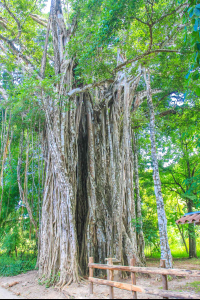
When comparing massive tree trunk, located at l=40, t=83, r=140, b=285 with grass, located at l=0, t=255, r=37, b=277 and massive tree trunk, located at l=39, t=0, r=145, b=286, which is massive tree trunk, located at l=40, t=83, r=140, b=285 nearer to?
massive tree trunk, located at l=39, t=0, r=145, b=286

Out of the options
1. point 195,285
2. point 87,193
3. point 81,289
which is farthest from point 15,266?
point 195,285

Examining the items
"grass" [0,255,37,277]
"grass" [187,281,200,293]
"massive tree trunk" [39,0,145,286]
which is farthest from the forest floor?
"grass" [0,255,37,277]

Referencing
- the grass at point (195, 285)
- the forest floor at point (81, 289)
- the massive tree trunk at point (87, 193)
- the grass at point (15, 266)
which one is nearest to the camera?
the forest floor at point (81, 289)

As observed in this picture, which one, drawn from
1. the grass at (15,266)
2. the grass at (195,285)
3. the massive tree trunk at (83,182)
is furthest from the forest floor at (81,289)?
the grass at (15,266)

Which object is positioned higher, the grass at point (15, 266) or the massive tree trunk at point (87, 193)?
the massive tree trunk at point (87, 193)

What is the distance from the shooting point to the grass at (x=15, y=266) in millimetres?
6129

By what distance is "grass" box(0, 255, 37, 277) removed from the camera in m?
6.13

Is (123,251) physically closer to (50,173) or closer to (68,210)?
(68,210)

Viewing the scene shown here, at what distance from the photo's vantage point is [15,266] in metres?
6.36

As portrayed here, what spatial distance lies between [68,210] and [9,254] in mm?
4301

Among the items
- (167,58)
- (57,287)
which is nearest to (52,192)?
(57,287)

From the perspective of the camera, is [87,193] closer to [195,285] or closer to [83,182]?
[83,182]

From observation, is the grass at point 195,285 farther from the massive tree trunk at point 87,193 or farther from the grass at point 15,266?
the grass at point 15,266

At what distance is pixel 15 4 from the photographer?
6094mm
